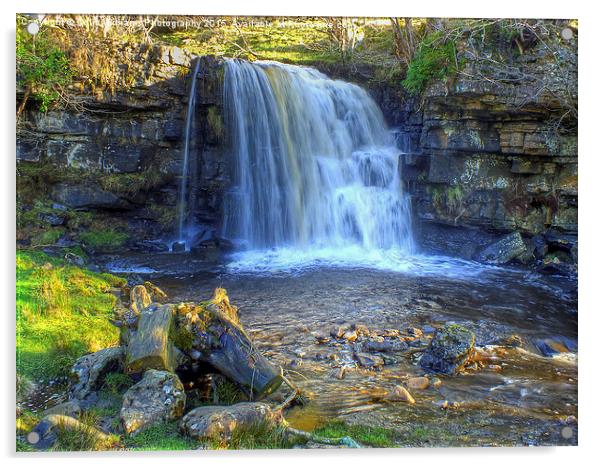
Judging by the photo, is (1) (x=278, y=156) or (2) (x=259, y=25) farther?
(1) (x=278, y=156)

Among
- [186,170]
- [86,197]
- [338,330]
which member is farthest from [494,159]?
[86,197]

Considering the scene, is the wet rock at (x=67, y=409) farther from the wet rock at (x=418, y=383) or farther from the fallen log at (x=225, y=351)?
the wet rock at (x=418, y=383)

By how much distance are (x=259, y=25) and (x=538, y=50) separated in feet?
8.31

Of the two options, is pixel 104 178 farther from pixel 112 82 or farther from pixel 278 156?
pixel 278 156

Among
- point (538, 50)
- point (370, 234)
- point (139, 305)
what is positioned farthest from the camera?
point (370, 234)

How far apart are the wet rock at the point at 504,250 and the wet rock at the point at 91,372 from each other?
11.9ft

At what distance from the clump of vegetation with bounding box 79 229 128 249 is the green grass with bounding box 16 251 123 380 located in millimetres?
330

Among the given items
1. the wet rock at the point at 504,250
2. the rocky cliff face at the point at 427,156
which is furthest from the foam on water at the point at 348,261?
the rocky cliff face at the point at 427,156

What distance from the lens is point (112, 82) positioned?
547 centimetres

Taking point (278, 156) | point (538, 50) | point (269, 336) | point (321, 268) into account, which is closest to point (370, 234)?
point (321, 268)

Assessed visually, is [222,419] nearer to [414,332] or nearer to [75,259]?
[414,332]

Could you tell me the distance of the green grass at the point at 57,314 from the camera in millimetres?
3816

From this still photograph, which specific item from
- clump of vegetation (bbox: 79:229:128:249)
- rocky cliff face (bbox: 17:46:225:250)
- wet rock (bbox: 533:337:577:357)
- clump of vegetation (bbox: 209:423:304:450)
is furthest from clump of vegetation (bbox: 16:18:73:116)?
wet rock (bbox: 533:337:577:357)

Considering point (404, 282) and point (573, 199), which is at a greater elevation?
point (573, 199)
